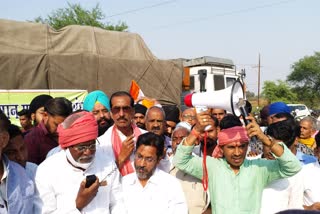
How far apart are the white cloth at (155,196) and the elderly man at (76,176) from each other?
0.25 metres

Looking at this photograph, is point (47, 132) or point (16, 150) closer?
point (16, 150)

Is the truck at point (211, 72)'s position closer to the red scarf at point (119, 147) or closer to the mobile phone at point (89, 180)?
the red scarf at point (119, 147)

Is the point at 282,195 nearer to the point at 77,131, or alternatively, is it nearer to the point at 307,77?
the point at 77,131

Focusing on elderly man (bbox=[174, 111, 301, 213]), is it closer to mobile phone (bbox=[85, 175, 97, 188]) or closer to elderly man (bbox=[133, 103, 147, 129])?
mobile phone (bbox=[85, 175, 97, 188])

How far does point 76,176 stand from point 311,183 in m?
1.85

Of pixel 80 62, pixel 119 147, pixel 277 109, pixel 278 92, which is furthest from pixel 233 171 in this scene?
pixel 278 92

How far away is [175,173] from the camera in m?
3.34

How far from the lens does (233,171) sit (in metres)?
2.93

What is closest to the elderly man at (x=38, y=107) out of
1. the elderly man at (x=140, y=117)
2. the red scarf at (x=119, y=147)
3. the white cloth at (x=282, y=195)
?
the elderly man at (x=140, y=117)

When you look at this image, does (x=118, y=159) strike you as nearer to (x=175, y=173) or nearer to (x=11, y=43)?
(x=175, y=173)

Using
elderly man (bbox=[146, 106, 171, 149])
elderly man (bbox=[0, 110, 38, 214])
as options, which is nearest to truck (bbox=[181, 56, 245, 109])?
elderly man (bbox=[146, 106, 171, 149])

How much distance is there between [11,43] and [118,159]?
16.5 ft

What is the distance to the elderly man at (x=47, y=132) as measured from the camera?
342 centimetres

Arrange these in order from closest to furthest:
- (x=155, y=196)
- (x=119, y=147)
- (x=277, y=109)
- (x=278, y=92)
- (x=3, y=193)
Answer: (x=3, y=193) < (x=155, y=196) < (x=119, y=147) < (x=277, y=109) < (x=278, y=92)
